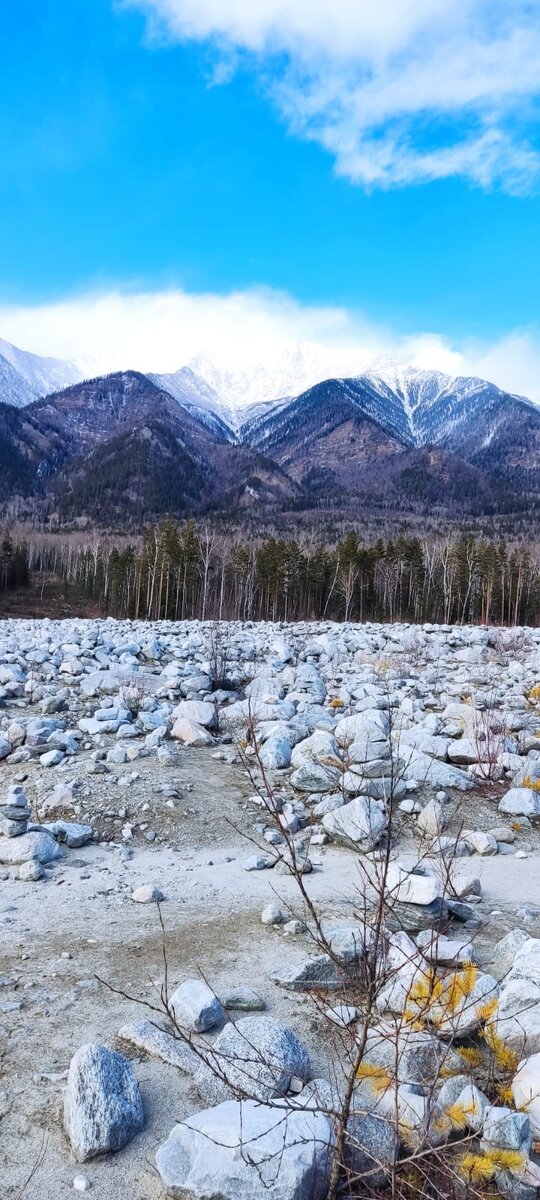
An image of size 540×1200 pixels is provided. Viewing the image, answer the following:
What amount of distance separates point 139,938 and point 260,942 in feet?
2.93

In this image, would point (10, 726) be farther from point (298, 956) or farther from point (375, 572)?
point (375, 572)

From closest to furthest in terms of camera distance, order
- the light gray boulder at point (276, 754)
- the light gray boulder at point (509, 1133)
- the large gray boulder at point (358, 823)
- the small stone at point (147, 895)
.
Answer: the light gray boulder at point (509, 1133), the small stone at point (147, 895), the large gray boulder at point (358, 823), the light gray boulder at point (276, 754)

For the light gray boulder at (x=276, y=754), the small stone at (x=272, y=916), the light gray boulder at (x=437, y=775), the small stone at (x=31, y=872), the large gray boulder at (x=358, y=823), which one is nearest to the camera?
the small stone at (x=272, y=916)

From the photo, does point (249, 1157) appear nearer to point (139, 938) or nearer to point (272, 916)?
point (139, 938)

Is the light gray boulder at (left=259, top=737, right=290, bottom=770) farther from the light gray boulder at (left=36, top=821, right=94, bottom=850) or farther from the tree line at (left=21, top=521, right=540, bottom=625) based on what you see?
the tree line at (left=21, top=521, right=540, bottom=625)

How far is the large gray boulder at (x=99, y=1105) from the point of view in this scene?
2838mm

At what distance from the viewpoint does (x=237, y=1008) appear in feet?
13.1

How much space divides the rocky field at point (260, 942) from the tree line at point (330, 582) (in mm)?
47429

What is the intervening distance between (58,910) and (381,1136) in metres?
3.35

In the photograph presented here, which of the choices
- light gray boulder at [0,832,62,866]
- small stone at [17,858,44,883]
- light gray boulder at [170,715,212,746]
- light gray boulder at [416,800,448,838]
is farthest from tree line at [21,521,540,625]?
small stone at [17,858,44,883]

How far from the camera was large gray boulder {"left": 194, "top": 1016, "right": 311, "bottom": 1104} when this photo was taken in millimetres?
3164

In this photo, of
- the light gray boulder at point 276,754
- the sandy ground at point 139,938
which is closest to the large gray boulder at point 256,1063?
the sandy ground at point 139,938

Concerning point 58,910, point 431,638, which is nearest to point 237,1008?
point 58,910

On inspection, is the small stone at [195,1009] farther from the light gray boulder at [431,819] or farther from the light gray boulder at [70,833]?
the light gray boulder at [431,819]
